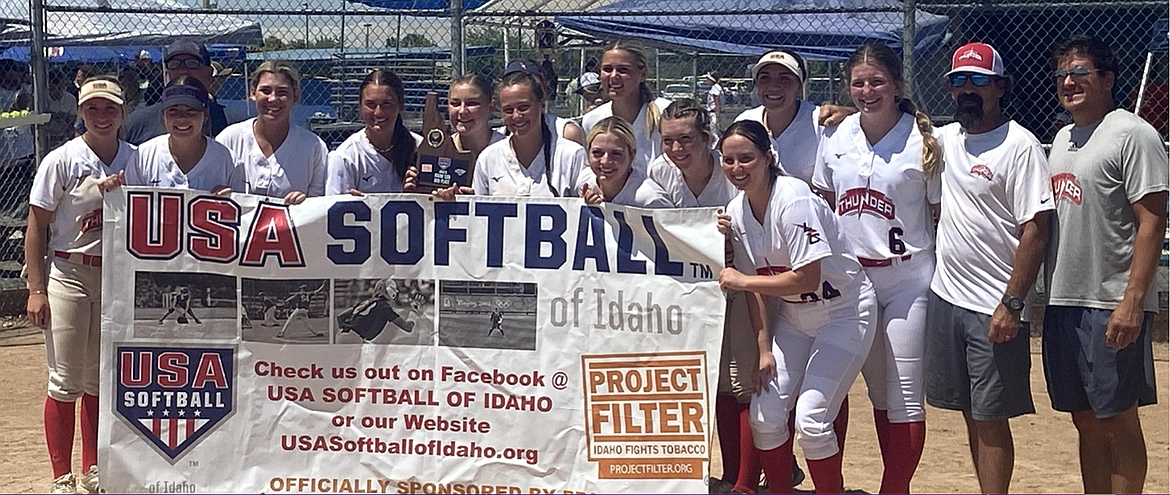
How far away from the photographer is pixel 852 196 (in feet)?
15.9

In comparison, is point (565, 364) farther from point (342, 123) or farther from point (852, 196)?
point (342, 123)

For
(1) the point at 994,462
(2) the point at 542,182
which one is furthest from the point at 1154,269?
(2) the point at 542,182

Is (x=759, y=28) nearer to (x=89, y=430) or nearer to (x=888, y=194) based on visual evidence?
(x=888, y=194)

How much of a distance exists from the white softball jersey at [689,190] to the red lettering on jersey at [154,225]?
1840 millimetres

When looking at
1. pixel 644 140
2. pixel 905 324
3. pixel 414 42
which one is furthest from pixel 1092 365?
pixel 414 42

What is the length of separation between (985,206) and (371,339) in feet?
7.56

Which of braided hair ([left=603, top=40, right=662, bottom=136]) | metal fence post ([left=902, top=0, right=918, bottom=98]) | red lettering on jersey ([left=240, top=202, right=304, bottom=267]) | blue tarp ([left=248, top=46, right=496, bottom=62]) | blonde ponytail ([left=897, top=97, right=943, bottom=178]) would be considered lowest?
red lettering on jersey ([left=240, top=202, right=304, bottom=267])

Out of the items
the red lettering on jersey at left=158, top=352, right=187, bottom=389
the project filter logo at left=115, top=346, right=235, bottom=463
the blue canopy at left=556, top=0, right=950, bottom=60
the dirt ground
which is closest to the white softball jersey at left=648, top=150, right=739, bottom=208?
the dirt ground

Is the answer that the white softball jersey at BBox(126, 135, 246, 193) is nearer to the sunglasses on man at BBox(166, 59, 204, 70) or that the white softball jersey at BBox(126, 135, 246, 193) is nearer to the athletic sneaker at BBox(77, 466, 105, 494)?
the sunglasses on man at BBox(166, 59, 204, 70)

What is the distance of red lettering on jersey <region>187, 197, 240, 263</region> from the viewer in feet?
16.3

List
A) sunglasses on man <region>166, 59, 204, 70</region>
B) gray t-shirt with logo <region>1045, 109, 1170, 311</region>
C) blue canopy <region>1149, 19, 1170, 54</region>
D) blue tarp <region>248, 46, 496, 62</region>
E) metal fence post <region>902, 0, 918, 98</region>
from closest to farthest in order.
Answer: gray t-shirt with logo <region>1045, 109, 1170, 311</region>
sunglasses on man <region>166, 59, 204, 70</region>
metal fence post <region>902, 0, 918, 98</region>
blue canopy <region>1149, 19, 1170, 54</region>
blue tarp <region>248, 46, 496, 62</region>

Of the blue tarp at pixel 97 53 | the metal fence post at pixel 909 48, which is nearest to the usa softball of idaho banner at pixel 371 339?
the metal fence post at pixel 909 48

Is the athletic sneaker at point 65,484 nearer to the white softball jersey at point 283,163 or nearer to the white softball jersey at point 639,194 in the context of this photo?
the white softball jersey at point 283,163

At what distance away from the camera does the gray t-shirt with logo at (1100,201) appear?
446 cm
